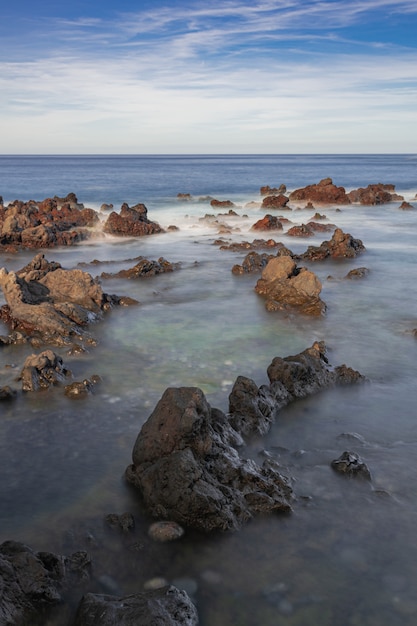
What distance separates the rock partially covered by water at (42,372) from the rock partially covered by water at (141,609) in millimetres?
6512

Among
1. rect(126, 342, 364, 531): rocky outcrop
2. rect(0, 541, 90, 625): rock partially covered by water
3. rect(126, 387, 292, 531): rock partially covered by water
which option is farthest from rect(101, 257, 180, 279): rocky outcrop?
rect(0, 541, 90, 625): rock partially covered by water

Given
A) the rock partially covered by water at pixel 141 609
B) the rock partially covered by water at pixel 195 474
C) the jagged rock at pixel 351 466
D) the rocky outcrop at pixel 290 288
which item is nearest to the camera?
the rock partially covered by water at pixel 141 609

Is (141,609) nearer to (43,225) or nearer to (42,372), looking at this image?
(42,372)

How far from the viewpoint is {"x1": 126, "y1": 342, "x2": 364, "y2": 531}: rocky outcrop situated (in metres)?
7.59

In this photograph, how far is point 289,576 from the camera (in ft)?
22.4

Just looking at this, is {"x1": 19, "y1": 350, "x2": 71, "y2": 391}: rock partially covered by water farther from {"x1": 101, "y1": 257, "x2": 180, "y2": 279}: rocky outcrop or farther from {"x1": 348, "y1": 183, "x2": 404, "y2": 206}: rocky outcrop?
{"x1": 348, "y1": 183, "x2": 404, "y2": 206}: rocky outcrop

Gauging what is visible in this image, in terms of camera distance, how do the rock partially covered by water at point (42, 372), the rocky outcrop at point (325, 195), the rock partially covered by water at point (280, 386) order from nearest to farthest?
the rock partially covered by water at point (280, 386) < the rock partially covered by water at point (42, 372) < the rocky outcrop at point (325, 195)

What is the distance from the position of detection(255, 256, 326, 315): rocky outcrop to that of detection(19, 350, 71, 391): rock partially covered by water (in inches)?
309

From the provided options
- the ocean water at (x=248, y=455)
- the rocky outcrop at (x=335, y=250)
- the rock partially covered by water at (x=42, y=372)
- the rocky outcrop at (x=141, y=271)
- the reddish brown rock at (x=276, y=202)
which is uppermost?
the reddish brown rock at (x=276, y=202)

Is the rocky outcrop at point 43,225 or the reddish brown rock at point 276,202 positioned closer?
the rocky outcrop at point 43,225

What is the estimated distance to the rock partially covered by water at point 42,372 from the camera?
38.8ft

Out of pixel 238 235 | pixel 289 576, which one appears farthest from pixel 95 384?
pixel 238 235

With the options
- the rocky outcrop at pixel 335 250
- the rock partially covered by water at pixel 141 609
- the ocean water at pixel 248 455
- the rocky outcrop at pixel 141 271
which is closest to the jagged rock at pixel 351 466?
the ocean water at pixel 248 455

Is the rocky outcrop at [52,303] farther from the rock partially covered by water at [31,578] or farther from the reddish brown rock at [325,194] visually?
the reddish brown rock at [325,194]
